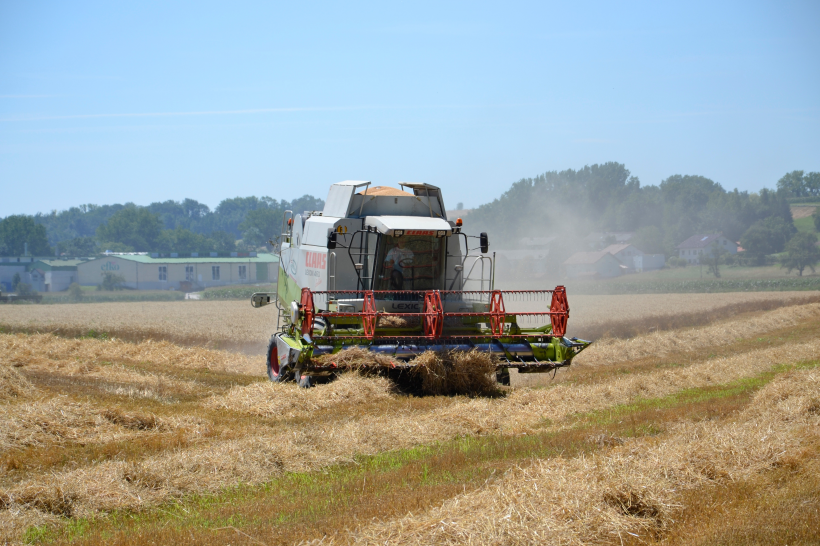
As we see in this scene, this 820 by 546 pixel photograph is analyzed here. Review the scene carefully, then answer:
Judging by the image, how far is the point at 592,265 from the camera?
249ft

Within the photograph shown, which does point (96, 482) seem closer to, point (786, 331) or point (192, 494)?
point (192, 494)

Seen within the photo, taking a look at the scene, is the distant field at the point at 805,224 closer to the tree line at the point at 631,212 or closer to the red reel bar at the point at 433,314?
the tree line at the point at 631,212

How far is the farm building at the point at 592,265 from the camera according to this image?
72.8 meters

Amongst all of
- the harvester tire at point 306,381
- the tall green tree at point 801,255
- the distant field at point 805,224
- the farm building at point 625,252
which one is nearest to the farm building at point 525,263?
the farm building at point 625,252

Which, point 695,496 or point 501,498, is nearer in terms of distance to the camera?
point 501,498

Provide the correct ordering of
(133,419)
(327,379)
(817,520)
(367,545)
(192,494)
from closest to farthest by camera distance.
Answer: (367,545), (817,520), (192,494), (133,419), (327,379)

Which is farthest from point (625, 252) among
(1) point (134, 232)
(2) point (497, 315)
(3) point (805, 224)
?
(1) point (134, 232)

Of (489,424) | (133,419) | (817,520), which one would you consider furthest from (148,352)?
(817,520)

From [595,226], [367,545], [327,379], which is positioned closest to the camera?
[367,545]

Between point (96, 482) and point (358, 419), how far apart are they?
3.69 m

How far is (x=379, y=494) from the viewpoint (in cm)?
593

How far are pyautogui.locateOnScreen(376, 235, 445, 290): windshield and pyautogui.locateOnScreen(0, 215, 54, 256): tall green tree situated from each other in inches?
4384

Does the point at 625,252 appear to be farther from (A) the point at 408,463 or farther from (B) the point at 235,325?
(A) the point at 408,463

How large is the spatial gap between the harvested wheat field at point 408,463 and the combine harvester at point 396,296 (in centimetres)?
72
